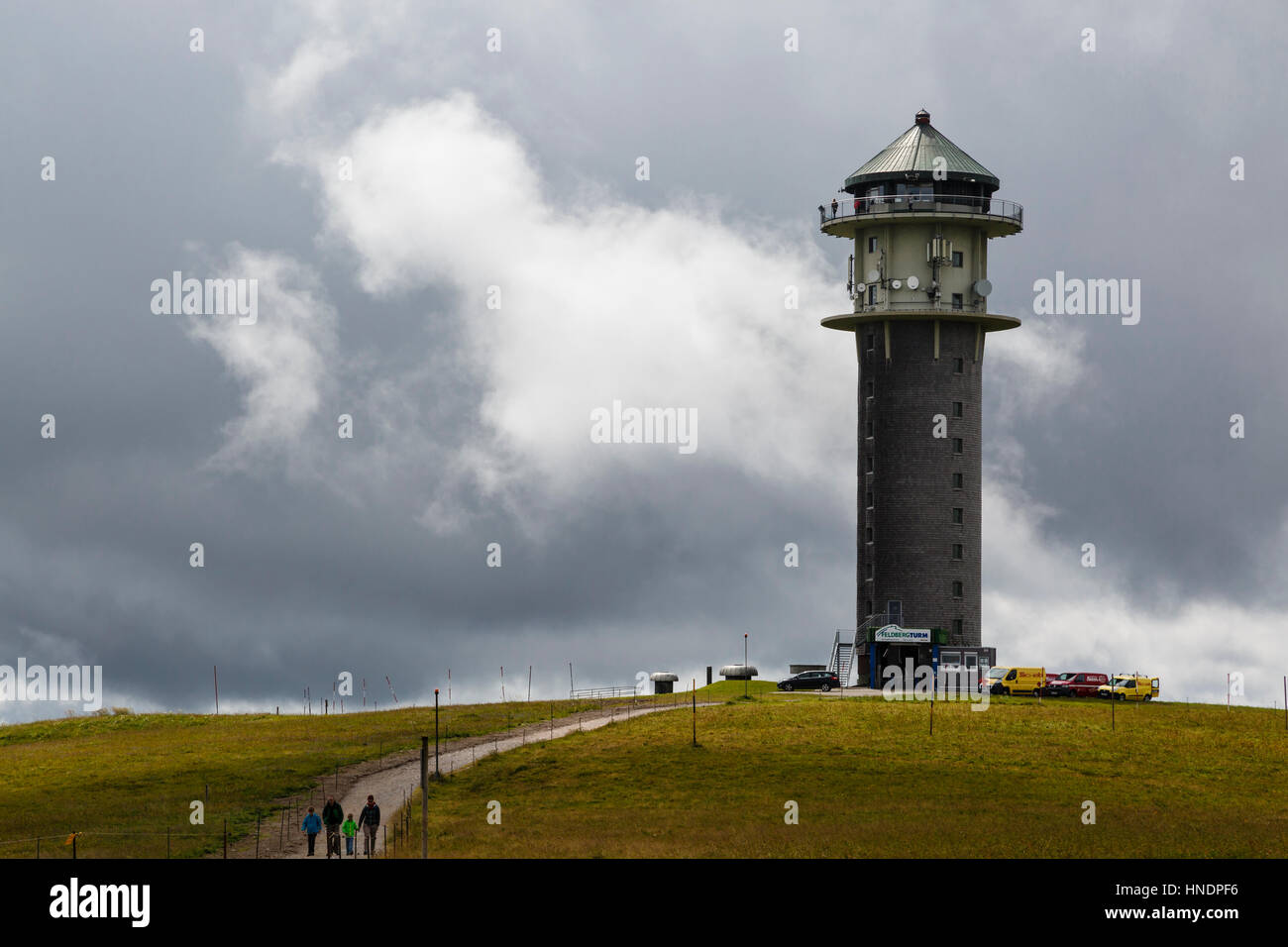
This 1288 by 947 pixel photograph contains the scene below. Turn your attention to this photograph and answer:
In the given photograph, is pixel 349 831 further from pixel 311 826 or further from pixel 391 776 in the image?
pixel 391 776

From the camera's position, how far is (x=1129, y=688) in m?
125

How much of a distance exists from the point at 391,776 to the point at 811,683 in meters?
39.9

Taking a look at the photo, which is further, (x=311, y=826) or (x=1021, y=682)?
(x=1021, y=682)

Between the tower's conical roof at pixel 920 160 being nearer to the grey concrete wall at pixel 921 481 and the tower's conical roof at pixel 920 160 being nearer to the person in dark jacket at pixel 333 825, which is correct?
the grey concrete wall at pixel 921 481

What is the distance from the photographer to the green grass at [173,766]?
278 ft

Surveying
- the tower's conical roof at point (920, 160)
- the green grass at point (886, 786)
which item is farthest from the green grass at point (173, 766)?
the tower's conical roof at point (920, 160)

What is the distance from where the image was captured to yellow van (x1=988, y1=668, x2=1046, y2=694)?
124375 mm

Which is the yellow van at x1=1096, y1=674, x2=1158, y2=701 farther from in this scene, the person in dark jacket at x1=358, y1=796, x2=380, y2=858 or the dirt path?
the person in dark jacket at x1=358, y1=796, x2=380, y2=858

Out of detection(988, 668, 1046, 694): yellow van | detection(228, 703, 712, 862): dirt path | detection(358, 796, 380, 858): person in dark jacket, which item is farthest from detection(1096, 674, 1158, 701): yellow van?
detection(358, 796, 380, 858): person in dark jacket

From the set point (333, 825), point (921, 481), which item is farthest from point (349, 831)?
point (921, 481)

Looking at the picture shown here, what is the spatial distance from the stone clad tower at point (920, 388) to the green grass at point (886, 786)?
606 inches

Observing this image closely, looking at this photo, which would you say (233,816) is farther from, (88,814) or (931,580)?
(931,580)

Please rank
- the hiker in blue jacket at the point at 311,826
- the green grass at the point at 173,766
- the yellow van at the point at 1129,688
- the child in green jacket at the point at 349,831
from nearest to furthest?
the child in green jacket at the point at 349,831 < the hiker in blue jacket at the point at 311,826 < the green grass at the point at 173,766 < the yellow van at the point at 1129,688

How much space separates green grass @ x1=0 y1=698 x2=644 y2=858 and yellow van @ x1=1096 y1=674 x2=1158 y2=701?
104 feet
